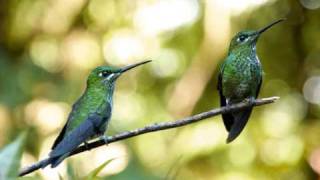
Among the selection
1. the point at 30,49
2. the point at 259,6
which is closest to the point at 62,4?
the point at 30,49

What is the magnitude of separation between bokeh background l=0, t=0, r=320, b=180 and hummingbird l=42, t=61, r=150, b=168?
126 inches

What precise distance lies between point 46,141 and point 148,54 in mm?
1354

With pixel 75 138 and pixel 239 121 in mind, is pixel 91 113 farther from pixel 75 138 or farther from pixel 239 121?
pixel 239 121

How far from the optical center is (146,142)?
18.4ft

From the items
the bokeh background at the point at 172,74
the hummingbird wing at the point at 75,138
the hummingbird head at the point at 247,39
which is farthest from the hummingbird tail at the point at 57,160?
the bokeh background at the point at 172,74

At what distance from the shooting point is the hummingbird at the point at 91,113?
59.0 inches

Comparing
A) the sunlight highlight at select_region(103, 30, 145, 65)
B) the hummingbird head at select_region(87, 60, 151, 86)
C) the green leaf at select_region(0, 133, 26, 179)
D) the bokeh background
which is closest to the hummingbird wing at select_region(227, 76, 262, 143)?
the hummingbird head at select_region(87, 60, 151, 86)

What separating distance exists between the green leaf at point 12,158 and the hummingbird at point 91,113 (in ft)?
2.12

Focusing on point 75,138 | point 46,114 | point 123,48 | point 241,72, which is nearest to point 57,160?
point 75,138

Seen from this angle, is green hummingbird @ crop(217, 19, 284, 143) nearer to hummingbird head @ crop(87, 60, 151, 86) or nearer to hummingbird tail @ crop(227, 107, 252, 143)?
hummingbird tail @ crop(227, 107, 252, 143)

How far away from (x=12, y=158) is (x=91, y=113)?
4.01ft

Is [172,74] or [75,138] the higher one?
[75,138]

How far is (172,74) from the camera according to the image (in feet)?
19.7

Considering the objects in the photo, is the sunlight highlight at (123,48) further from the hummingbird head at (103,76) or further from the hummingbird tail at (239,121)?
the hummingbird tail at (239,121)
